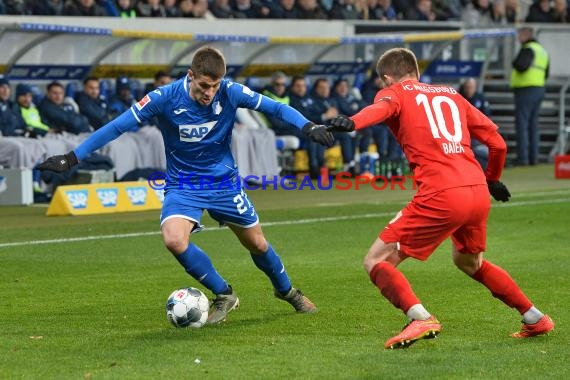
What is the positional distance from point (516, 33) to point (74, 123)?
10.9 metres

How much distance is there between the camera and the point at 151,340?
8781mm

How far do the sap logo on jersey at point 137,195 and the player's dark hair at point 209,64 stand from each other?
10.0 m

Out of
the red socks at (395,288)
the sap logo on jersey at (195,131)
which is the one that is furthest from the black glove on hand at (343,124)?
the sap logo on jersey at (195,131)

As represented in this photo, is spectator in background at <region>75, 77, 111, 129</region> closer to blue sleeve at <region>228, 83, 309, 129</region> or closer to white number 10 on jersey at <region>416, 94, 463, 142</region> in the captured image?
blue sleeve at <region>228, 83, 309, 129</region>

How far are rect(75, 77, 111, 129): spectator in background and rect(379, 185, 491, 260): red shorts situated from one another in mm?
13942

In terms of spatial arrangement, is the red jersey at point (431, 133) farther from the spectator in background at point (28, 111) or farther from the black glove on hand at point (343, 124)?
the spectator in background at point (28, 111)

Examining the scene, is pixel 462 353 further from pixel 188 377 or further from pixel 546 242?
pixel 546 242

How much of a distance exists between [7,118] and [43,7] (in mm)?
2598

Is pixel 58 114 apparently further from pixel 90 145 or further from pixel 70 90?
pixel 90 145

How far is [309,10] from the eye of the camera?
26984mm

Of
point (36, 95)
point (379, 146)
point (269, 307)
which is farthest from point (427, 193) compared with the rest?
point (379, 146)

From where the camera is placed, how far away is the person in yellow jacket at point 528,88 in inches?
1051

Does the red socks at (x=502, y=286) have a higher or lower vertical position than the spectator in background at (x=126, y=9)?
lower

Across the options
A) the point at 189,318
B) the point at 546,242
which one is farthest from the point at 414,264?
the point at 189,318
